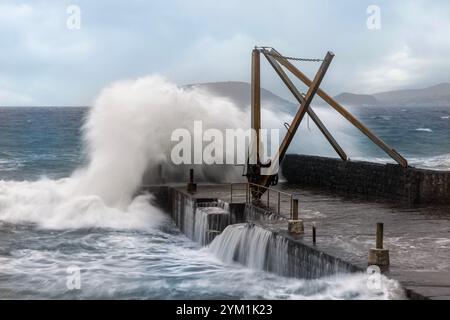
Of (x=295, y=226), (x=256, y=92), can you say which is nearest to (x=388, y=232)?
(x=295, y=226)

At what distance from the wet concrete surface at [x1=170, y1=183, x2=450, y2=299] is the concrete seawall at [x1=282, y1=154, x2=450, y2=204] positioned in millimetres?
716

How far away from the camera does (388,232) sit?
1356 cm

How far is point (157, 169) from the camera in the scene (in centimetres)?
2498

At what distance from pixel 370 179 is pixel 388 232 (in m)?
6.34

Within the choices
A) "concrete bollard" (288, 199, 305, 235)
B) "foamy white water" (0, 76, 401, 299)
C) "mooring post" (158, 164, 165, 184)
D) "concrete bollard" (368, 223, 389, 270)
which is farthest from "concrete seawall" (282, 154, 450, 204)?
"concrete bollard" (368, 223, 389, 270)

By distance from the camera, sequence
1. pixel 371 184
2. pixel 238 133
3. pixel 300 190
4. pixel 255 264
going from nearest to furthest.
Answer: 1. pixel 255 264
2. pixel 371 184
3. pixel 300 190
4. pixel 238 133

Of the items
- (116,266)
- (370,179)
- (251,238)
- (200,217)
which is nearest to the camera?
(251,238)

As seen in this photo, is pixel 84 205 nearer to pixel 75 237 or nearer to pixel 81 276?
pixel 75 237

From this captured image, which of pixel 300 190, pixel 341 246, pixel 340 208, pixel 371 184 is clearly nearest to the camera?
pixel 341 246

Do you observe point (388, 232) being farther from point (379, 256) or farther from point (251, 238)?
point (379, 256)

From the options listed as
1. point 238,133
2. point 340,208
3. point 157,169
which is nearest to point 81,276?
point 340,208

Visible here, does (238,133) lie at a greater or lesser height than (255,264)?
greater
